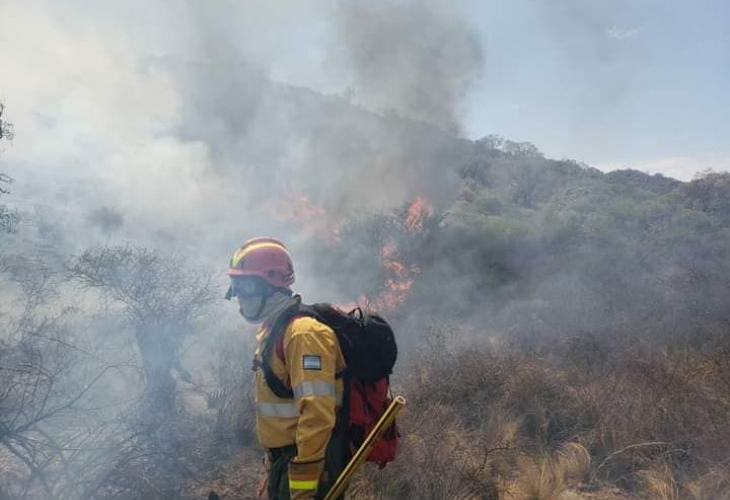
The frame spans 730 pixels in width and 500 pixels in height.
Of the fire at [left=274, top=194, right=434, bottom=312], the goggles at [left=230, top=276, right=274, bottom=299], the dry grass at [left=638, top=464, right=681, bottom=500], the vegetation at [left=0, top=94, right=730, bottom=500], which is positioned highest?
the fire at [left=274, top=194, right=434, bottom=312]

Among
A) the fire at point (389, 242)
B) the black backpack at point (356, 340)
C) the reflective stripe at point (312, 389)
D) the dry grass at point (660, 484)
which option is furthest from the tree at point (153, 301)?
the dry grass at point (660, 484)

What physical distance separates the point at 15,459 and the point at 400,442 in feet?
9.64

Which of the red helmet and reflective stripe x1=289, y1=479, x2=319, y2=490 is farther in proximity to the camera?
the red helmet

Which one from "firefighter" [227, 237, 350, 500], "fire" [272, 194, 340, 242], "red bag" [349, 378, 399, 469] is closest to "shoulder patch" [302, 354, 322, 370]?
"firefighter" [227, 237, 350, 500]

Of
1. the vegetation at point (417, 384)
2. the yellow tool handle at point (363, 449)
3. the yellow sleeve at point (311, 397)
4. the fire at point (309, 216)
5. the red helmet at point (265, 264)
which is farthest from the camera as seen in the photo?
the fire at point (309, 216)

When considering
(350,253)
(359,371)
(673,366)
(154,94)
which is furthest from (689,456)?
(154,94)

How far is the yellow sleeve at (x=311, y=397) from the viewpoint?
1.80 meters

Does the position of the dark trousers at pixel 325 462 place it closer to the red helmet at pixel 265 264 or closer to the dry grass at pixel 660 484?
the red helmet at pixel 265 264

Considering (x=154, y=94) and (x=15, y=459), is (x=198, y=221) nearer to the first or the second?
(x=154, y=94)

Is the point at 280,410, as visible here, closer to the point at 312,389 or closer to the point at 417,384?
the point at 312,389

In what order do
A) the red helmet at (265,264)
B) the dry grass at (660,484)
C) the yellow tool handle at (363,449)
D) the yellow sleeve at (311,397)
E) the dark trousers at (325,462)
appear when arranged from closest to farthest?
the yellow sleeve at (311,397)
the yellow tool handle at (363,449)
the dark trousers at (325,462)
the red helmet at (265,264)
the dry grass at (660,484)

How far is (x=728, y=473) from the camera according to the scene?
356 cm

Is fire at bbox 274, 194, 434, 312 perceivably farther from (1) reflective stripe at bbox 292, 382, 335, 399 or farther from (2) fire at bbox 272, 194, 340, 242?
(1) reflective stripe at bbox 292, 382, 335, 399

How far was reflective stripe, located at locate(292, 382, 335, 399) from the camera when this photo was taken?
5.98 ft
